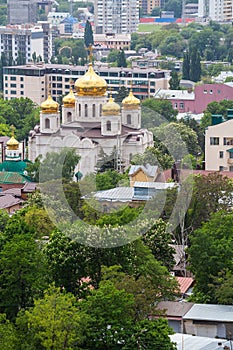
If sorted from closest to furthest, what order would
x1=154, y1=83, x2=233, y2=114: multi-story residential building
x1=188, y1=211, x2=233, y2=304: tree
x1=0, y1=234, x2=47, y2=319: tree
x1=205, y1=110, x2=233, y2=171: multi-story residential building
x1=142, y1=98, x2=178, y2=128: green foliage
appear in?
x1=0, y1=234, x2=47, y2=319: tree < x1=188, y1=211, x2=233, y2=304: tree < x1=205, y1=110, x2=233, y2=171: multi-story residential building < x1=142, y1=98, x2=178, y2=128: green foliage < x1=154, y1=83, x2=233, y2=114: multi-story residential building

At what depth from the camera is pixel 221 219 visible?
2375 centimetres

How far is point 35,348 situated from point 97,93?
18143 mm

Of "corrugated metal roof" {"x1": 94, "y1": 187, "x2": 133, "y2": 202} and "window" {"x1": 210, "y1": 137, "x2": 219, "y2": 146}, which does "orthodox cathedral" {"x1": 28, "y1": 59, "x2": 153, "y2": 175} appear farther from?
"corrugated metal roof" {"x1": 94, "y1": 187, "x2": 133, "y2": 202}

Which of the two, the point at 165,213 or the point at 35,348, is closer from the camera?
the point at 35,348

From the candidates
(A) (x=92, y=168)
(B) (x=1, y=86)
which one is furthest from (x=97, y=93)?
(B) (x=1, y=86)

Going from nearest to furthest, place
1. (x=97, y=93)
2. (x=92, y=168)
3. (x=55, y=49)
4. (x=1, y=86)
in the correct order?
(x=92, y=168)
(x=97, y=93)
(x=1, y=86)
(x=55, y=49)

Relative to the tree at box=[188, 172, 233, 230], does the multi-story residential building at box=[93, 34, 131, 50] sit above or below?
below

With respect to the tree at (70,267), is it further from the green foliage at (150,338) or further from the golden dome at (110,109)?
the golden dome at (110,109)

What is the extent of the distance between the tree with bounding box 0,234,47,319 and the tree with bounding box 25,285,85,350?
1.19 meters

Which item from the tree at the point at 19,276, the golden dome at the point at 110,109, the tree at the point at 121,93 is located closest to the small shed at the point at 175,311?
the tree at the point at 19,276

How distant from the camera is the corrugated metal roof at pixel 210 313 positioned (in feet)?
68.0

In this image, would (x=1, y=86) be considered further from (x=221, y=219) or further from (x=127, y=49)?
(x=221, y=219)

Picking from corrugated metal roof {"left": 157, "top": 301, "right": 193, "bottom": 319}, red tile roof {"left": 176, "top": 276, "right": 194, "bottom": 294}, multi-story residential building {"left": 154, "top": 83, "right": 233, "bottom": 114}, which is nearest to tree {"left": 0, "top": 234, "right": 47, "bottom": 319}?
corrugated metal roof {"left": 157, "top": 301, "right": 193, "bottom": 319}

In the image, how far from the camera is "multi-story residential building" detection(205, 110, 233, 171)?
112 ft
